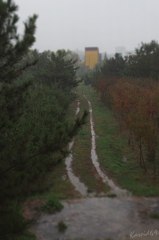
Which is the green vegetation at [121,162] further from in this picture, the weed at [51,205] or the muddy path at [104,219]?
the weed at [51,205]

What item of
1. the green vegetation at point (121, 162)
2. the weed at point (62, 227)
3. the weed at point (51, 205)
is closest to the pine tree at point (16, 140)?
the weed at point (62, 227)

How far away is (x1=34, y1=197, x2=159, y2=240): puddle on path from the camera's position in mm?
4941

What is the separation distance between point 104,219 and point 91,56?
88.9m

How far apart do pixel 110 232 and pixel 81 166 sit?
4259 mm

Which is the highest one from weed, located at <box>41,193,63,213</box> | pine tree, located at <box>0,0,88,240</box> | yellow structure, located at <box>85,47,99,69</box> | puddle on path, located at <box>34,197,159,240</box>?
yellow structure, located at <box>85,47,99,69</box>

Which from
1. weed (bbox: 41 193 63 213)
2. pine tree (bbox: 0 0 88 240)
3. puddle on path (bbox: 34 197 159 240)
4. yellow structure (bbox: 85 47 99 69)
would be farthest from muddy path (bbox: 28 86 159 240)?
yellow structure (bbox: 85 47 99 69)

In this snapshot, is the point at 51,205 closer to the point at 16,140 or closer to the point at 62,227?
the point at 62,227

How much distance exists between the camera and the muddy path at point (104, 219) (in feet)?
16.2

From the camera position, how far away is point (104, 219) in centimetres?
551

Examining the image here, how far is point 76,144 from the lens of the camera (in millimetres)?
12258

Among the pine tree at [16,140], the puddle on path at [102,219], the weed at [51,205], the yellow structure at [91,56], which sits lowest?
the puddle on path at [102,219]

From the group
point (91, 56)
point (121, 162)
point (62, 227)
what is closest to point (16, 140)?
point (62, 227)

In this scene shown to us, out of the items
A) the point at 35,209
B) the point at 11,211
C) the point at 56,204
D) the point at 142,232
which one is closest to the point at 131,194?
the point at 142,232

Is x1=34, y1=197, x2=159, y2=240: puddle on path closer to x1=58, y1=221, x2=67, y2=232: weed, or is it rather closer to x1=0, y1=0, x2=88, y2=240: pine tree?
x1=58, y1=221, x2=67, y2=232: weed
